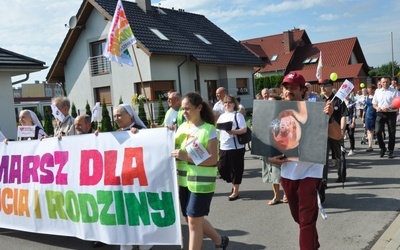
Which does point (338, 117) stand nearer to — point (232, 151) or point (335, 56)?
point (232, 151)

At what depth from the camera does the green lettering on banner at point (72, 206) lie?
4758mm

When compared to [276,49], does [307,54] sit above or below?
below

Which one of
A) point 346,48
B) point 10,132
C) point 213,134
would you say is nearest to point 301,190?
point 213,134

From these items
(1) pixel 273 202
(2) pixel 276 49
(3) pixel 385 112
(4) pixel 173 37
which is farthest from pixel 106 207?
(2) pixel 276 49

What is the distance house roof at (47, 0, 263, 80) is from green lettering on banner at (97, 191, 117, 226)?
17.8 m

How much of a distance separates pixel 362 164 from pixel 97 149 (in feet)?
21.9

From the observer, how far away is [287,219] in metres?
5.63

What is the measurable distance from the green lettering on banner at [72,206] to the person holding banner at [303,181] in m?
2.39

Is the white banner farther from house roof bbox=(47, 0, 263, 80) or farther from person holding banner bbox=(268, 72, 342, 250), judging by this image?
house roof bbox=(47, 0, 263, 80)

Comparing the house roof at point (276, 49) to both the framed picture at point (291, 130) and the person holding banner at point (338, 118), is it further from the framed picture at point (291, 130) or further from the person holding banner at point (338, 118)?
the framed picture at point (291, 130)

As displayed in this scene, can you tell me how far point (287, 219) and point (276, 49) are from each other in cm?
4700

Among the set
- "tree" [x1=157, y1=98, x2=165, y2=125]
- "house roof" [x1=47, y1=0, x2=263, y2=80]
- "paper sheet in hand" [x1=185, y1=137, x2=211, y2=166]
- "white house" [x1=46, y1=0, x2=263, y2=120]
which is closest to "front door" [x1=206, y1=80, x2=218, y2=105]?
"white house" [x1=46, y1=0, x2=263, y2=120]

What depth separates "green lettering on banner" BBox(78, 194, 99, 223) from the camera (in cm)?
458

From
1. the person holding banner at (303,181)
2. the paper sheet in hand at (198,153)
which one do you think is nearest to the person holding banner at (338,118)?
the person holding banner at (303,181)
